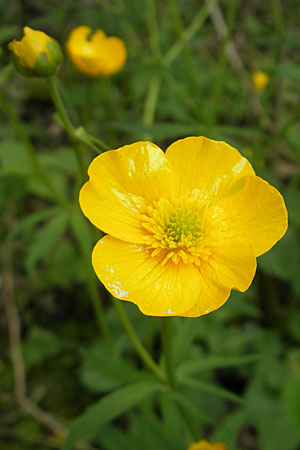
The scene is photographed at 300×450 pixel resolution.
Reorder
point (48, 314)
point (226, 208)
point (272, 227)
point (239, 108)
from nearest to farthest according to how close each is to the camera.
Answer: point (272, 227), point (226, 208), point (48, 314), point (239, 108)

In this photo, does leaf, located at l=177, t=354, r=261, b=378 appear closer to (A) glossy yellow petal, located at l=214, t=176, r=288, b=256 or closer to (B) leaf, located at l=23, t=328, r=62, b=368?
(A) glossy yellow petal, located at l=214, t=176, r=288, b=256

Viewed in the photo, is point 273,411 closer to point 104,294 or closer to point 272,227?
point 104,294

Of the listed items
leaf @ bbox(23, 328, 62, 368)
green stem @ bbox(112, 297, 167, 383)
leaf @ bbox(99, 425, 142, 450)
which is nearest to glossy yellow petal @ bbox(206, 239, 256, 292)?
green stem @ bbox(112, 297, 167, 383)

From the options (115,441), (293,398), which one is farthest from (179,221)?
(293,398)

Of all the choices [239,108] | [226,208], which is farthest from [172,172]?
[239,108]

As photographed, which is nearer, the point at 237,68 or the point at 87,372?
the point at 87,372

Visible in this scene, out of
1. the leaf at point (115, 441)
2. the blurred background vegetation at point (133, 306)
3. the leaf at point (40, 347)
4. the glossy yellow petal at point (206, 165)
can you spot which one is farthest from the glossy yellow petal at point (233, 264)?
the leaf at point (40, 347)

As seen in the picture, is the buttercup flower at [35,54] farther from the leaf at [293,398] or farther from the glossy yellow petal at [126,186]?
the leaf at [293,398]
